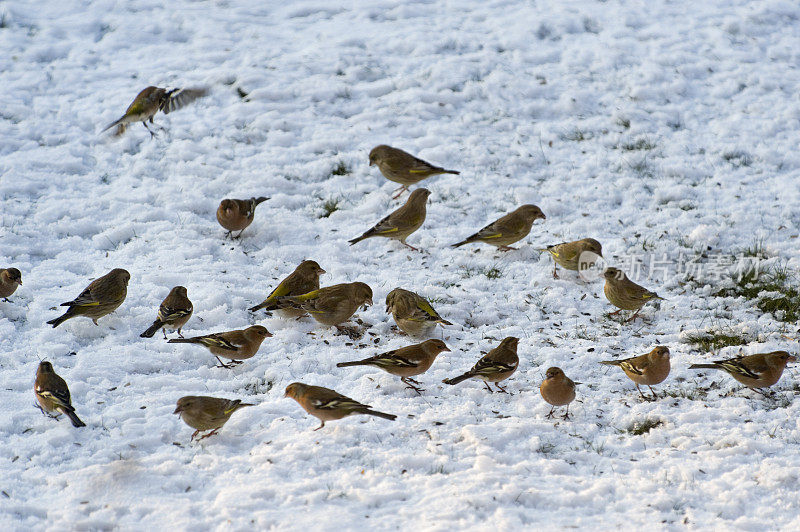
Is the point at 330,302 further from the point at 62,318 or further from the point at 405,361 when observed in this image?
the point at 62,318

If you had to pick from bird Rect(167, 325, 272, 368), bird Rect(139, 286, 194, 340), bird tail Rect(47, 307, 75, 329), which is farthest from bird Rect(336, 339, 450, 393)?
bird tail Rect(47, 307, 75, 329)

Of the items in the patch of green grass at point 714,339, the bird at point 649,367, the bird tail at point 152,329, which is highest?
the bird tail at point 152,329

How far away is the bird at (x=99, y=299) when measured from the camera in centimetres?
638

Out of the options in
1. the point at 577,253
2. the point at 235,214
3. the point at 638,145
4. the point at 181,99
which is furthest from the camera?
the point at 638,145

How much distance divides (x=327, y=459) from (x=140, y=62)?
8.60 meters

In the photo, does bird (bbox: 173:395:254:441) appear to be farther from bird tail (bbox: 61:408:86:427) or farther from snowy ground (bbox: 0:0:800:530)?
bird tail (bbox: 61:408:86:427)

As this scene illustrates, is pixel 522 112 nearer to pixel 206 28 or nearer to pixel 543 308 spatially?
pixel 543 308

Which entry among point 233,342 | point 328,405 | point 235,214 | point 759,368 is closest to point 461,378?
point 328,405

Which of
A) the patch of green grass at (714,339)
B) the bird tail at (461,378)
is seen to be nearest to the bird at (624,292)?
the patch of green grass at (714,339)

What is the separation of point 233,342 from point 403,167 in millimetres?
3594

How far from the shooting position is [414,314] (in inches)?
258

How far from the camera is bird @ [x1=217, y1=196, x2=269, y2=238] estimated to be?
7.87 meters

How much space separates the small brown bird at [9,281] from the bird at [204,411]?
8.40 feet

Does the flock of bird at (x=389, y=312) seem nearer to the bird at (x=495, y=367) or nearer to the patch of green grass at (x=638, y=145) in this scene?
the bird at (x=495, y=367)
